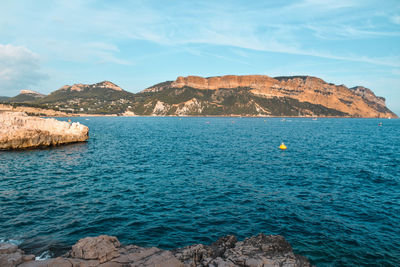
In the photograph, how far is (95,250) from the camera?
1162 cm

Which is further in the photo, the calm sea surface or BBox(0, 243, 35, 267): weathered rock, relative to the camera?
the calm sea surface

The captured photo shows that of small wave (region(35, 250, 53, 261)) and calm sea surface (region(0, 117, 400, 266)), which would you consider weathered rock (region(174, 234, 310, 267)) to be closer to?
calm sea surface (region(0, 117, 400, 266))

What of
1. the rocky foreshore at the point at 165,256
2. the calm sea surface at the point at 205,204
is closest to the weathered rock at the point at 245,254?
the rocky foreshore at the point at 165,256

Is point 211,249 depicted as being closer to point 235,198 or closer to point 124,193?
point 235,198

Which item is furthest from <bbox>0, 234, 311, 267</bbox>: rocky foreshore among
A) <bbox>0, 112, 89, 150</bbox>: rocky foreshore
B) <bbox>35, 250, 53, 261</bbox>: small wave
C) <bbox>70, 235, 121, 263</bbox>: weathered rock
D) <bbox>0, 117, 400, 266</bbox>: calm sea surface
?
<bbox>0, 112, 89, 150</bbox>: rocky foreshore

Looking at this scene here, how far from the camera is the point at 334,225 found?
17.9 m

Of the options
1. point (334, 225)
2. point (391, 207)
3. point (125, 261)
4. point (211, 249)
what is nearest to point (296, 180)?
point (391, 207)

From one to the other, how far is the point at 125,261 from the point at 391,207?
23.3m

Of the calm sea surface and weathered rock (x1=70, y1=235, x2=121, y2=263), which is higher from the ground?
weathered rock (x1=70, y1=235, x2=121, y2=263)

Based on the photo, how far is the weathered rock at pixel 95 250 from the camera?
11406 millimetres

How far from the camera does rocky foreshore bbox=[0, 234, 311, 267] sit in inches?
429

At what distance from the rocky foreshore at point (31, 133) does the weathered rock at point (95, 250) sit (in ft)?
162

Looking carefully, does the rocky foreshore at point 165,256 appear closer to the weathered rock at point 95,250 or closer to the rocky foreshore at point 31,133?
the weathered rock at point 95,250

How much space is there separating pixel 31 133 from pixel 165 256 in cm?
5339
